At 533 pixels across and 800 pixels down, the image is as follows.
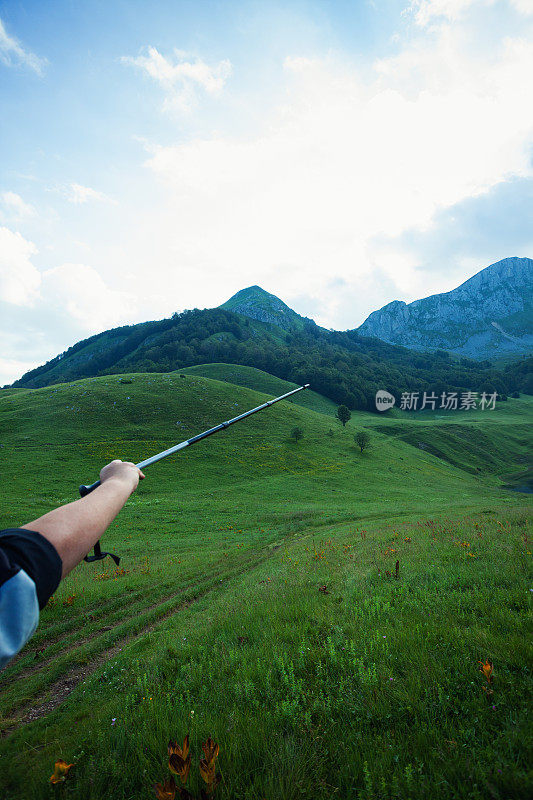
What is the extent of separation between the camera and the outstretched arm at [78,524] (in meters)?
2.06

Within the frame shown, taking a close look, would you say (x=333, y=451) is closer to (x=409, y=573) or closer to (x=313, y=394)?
(x=409, y=573)

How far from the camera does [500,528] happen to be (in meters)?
11.2

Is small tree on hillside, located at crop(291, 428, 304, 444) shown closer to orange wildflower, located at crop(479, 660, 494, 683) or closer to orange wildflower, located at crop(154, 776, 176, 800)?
orange wildflower, located at crop(479, 660, 494, 683)

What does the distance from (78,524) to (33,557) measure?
0.38 metres

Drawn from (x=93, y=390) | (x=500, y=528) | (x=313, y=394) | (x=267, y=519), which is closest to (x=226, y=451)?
(x=267, y=519)

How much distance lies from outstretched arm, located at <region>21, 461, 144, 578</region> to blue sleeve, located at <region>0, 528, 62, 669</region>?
0.25 ft

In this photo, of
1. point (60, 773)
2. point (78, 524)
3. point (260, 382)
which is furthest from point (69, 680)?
point (260, 382)

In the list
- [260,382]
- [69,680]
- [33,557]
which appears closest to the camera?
[33,557]

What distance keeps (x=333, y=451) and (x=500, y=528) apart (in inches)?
2062

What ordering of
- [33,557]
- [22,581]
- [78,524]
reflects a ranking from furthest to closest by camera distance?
[78,524]
[33,557]
[22,581]

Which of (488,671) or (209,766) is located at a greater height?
(488,671)

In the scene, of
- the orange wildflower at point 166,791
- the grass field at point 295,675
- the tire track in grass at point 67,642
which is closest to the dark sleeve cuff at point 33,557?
the orange wildflower at point 166,791

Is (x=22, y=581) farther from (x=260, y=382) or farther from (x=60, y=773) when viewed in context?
(x=260, y=382)

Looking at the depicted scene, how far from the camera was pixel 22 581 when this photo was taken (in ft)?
5.66
